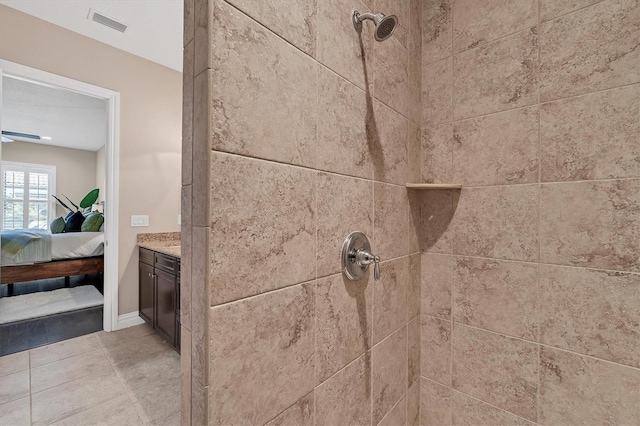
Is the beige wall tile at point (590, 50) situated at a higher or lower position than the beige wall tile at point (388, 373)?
higher

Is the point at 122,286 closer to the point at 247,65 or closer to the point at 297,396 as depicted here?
the point at 297,396

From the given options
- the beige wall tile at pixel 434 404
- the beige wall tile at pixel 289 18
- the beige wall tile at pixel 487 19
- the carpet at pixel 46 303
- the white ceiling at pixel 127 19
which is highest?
the white ceiling at pixel 127 19

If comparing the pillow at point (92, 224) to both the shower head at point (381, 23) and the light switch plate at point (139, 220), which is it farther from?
the shower head at point (381, 23)

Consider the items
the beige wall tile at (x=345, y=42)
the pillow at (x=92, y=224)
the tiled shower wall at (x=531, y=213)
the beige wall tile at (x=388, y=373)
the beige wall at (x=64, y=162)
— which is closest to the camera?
the beige wall tile at (x=345, y=42)

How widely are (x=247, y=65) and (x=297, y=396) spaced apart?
2.91 ft

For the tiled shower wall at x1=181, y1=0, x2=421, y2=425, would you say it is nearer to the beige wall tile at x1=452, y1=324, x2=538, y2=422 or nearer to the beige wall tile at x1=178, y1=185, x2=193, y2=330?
the beige wall tile at x1=178, y1=185, x2=193, y2=330

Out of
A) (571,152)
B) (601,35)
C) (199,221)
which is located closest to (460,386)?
(571,152)

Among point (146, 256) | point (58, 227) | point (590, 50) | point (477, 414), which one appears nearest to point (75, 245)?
point (58, 227)

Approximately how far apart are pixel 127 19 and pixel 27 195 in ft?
22.6

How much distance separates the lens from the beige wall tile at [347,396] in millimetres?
863

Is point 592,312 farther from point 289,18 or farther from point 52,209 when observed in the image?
point 52,209

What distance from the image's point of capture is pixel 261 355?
676mm

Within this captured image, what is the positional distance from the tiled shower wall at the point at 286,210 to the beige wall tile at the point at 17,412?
199 cm

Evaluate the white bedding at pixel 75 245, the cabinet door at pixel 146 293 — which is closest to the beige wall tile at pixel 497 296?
the cabinet door at pixel 146 293
